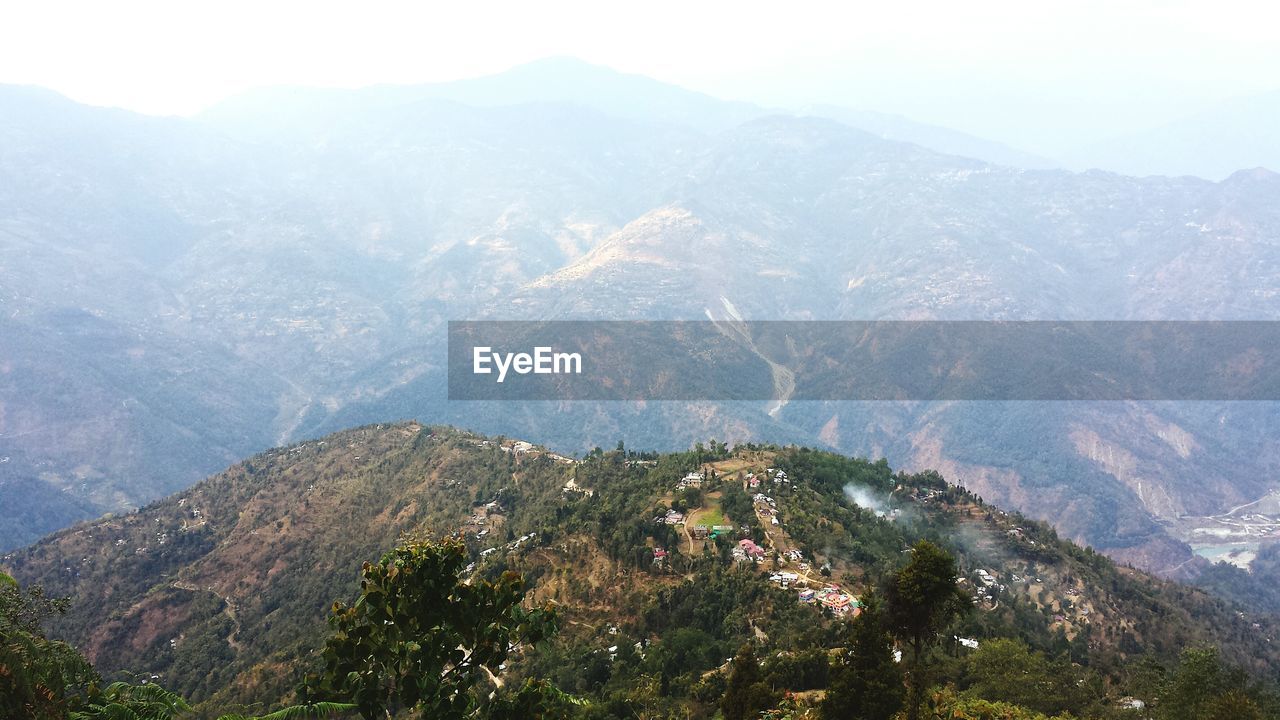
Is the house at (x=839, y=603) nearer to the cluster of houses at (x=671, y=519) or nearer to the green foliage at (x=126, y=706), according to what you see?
the cluster of houses at (x=671, y=519)

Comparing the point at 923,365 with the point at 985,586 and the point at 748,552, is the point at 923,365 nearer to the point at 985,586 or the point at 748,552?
the point at 985,586

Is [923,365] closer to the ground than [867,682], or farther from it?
closer to the ground

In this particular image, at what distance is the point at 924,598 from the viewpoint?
30.0 m

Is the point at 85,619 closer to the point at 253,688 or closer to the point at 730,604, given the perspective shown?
the point at 253,688

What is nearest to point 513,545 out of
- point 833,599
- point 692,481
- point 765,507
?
point 692,481

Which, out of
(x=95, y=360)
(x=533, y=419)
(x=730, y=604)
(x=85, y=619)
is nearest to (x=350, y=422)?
(x=533, y=419)

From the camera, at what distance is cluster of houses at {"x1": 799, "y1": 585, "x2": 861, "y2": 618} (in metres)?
45.4

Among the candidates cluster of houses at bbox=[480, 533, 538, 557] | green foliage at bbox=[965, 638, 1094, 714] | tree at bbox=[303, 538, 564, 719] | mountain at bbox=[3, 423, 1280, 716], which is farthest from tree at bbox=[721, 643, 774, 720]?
cluster of houses at bbox=[480, 533, 538, 557]

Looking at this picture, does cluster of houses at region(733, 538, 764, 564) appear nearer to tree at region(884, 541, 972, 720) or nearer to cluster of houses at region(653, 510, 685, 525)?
cluster of houses at region(653, 510, 685, 525)

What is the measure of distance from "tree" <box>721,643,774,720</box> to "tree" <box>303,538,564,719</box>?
11133 millimetres

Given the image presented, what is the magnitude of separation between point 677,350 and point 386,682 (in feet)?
596

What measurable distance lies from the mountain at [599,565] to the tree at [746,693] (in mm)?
10745

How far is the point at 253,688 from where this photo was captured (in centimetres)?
5400

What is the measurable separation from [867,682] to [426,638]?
1493 centimetres
